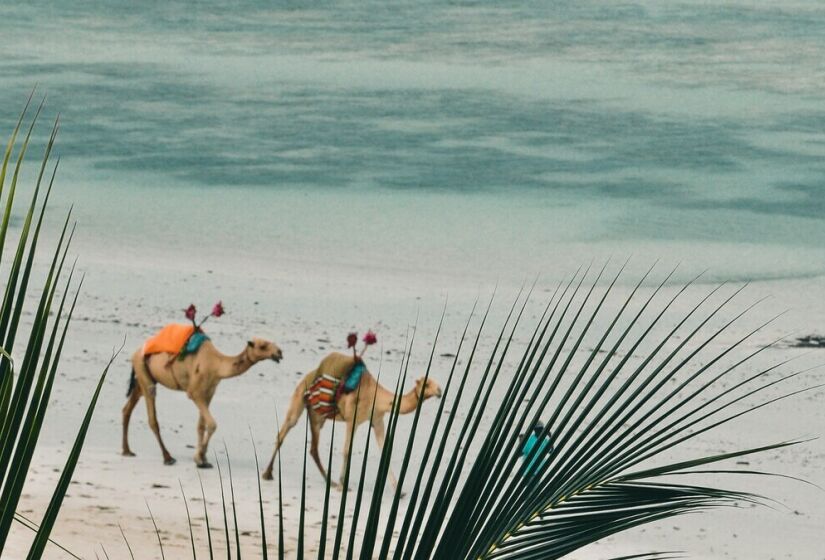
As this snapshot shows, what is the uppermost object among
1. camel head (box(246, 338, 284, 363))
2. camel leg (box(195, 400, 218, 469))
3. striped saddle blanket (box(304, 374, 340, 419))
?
Answer: camel head (box(246, 338, 284, 363))

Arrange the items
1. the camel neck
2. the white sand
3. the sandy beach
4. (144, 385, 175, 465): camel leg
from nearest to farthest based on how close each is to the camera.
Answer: the white sand → (144, 385, 175, 465): camel leg → the camel neck → the sandy beach

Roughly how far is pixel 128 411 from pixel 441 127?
1900cm

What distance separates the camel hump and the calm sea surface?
378 inches

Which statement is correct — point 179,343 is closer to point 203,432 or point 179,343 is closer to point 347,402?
point 203,432

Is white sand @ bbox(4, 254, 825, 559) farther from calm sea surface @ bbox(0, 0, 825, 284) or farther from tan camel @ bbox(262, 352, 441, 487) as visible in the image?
calm sea surface @ bbox(0, 0, 825, 284)

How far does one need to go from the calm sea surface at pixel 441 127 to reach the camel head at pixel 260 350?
878 cm

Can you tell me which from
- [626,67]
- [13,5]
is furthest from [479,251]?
[13,5]

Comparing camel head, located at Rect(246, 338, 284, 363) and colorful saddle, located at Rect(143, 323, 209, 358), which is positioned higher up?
camel head, located at Rect(246, 338, 284, 363)

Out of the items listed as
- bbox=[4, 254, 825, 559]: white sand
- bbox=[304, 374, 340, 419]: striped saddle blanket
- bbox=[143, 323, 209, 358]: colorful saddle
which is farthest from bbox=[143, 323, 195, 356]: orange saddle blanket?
bbox=[304, 374, 340, 419]: striped saddle blanket

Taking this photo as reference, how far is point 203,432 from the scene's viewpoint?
10.6 m

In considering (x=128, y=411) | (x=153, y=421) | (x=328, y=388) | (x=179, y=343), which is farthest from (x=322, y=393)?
(x=128, y=411)

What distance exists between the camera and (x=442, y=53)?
34719 mm

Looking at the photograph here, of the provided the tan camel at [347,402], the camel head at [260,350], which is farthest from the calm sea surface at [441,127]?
the tan camel at [347,402]

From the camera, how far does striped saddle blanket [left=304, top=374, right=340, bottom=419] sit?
9.83 metres
